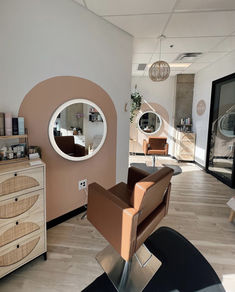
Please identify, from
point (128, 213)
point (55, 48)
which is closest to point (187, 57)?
point (55, 48)

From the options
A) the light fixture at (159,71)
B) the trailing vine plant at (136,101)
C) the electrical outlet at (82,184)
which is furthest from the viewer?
the trailing vine plant at (136,101)

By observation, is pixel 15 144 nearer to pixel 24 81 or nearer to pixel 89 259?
pixel 24 81

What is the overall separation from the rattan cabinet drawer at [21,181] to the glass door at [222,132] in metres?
3.45

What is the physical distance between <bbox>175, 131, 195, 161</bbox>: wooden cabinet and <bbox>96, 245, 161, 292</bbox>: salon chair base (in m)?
3.75

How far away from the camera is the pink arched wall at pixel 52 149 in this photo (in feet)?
5.73

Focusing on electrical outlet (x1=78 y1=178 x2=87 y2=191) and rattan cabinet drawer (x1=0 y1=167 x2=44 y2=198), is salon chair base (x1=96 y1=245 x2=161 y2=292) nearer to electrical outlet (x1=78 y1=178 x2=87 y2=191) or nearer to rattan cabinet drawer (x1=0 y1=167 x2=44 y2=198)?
electrical outlet (x1=78 y1=178 x2=87 y2=191)

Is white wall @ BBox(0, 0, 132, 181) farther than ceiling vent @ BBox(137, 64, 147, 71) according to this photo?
No

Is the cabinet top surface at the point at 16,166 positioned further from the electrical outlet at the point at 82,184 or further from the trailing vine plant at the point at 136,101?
the trailing vine plant at the point at 136,101

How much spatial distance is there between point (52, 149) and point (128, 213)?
117 centimetres

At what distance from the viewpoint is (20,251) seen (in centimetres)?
138

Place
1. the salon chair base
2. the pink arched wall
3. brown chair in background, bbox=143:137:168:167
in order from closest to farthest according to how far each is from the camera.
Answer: the salon chair base, the pink arched wall, brown chair in background, bbox=143:137:168:167

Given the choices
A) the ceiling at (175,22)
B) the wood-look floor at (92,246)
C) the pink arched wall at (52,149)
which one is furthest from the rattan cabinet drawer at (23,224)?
the ceiling at (175,22)

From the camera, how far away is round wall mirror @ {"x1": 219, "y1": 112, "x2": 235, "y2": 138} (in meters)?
A: 3.41

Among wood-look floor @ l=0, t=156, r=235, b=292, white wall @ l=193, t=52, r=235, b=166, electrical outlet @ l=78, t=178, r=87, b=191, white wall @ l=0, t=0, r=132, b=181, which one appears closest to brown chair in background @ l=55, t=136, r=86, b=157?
electrical outlet @ l=78, t=178, r=87, b=191
